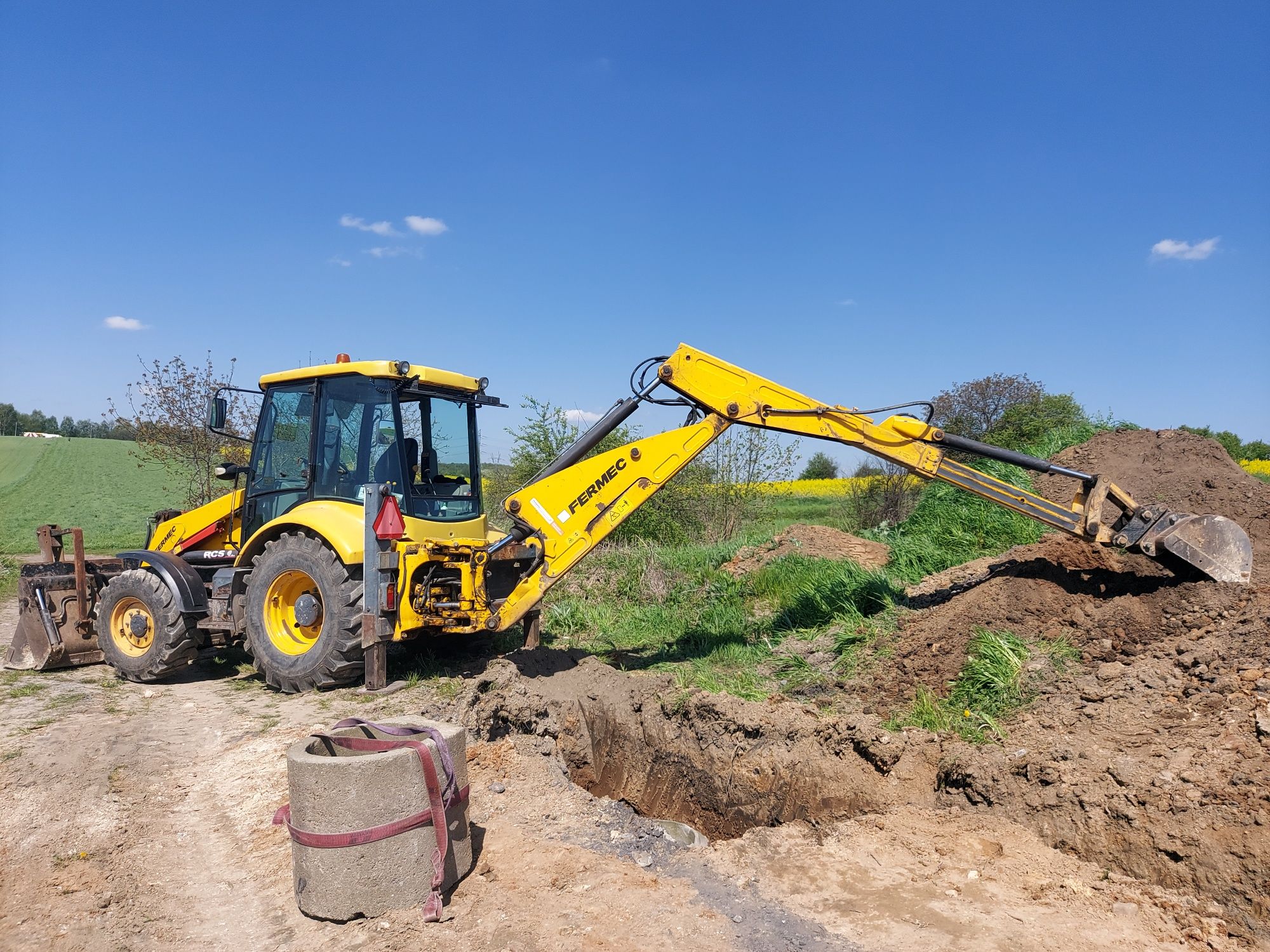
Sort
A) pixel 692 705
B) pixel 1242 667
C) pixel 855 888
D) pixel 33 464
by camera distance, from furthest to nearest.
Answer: pixel 33 464
pixel 692 705
pixel 1242 667
pixel 855 888

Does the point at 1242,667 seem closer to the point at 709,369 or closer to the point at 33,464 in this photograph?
the point at 709,369

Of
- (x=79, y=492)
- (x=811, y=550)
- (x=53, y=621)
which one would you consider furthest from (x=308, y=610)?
(x=79, y=492)

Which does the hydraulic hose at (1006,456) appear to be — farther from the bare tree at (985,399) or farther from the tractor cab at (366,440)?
the bare tree at (985,399)

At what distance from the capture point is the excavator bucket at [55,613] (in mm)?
7898

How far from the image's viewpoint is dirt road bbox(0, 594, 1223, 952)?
11.4 feet

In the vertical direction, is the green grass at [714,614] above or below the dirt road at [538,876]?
above

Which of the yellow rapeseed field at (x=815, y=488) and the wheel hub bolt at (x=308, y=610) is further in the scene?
the yellow rapeseed field at (x=815, y=488)

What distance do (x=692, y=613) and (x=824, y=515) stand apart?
54.9 feet

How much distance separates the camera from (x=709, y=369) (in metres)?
6.82

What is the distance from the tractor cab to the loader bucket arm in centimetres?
83

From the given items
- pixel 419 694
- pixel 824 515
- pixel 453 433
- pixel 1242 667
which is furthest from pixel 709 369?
pixel 824 515

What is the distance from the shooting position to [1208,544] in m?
6.04

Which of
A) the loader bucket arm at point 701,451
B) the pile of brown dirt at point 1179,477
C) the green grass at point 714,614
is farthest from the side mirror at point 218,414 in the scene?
the pile of brown dirt at point 1179,477

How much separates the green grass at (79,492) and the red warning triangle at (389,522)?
1284cm
